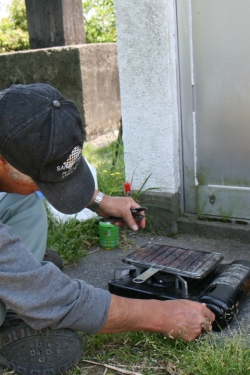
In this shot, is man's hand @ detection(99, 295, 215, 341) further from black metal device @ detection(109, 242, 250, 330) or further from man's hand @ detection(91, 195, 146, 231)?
man's hand @ detection(91, 195, 146, 231)

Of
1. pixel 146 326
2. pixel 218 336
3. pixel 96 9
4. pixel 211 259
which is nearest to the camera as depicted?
pixel 146 326

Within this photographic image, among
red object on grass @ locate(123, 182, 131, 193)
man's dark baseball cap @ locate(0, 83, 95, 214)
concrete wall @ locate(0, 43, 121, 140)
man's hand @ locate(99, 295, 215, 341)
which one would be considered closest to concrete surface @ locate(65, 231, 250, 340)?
red object on grass @ locate(123, 182, 131, 193)

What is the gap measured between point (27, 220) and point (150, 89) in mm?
1640

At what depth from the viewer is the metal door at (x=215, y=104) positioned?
3.38 meters

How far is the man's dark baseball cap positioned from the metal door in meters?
1.80

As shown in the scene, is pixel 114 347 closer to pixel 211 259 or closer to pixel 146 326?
pixel 146 326

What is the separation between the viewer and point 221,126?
3.58 m

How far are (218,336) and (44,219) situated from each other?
107 centimetres

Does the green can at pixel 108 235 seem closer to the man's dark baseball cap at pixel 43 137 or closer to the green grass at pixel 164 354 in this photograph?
the green grass at pixel 164 354

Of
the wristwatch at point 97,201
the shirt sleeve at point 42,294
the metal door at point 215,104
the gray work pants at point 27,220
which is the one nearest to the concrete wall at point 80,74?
the metal door at point 215,104

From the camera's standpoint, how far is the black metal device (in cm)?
245

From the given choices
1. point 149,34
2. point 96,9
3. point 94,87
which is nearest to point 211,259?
point 149,34

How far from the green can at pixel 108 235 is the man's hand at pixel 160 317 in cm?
144

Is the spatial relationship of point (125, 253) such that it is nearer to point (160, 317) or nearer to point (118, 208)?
point (118, 208)
